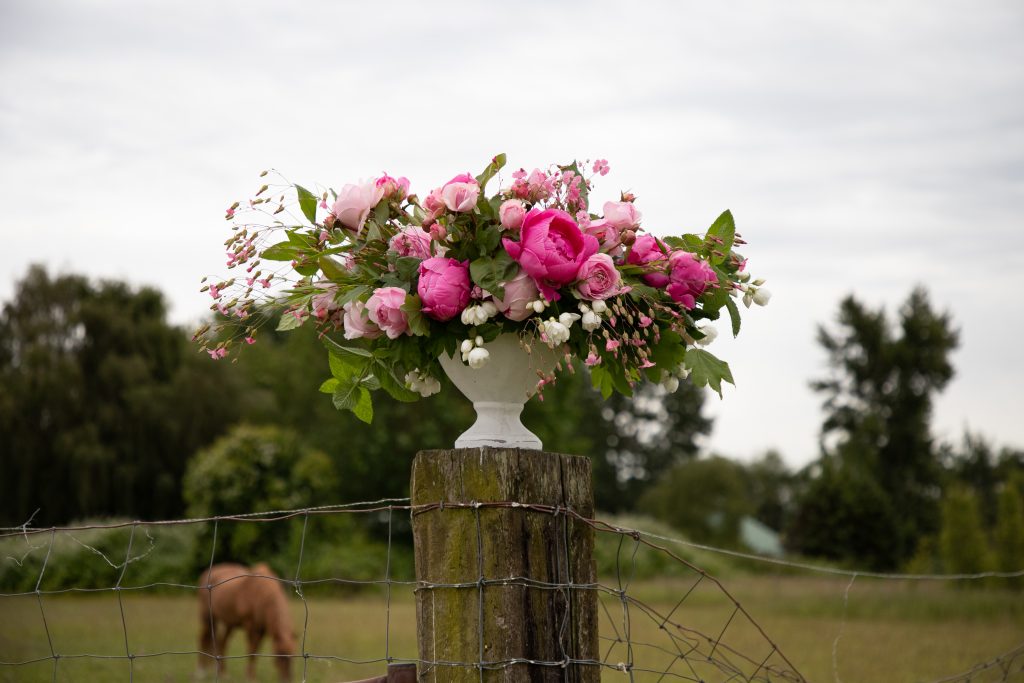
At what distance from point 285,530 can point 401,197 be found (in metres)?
20.1

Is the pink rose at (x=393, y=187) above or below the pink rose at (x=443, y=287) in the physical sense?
above

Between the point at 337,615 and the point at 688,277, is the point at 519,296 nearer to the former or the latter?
the point at 688,277

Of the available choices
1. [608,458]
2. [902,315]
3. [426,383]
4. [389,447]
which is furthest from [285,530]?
[608,458]

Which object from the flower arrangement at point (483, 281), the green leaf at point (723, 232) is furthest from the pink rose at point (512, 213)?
the green leaf at point (723, 232)

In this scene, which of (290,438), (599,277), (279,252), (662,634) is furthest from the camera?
(290,438)

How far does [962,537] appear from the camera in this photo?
2131 centimetres

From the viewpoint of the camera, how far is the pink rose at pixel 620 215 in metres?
2.26

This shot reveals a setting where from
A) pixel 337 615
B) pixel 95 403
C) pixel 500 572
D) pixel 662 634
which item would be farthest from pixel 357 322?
pixel 95 403

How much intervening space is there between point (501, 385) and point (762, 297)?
68 centimetres

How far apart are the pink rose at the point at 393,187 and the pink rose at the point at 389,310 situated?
0.88 ft

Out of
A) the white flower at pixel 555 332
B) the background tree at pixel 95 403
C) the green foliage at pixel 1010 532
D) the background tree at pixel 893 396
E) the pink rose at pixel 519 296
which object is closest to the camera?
the white flower at pixel 555 332

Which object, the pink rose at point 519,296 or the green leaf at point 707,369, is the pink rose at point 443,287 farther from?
the green leaf at point 707,369

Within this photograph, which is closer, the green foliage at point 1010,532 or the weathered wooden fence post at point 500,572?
the weathered wooden fence post at point 500,572

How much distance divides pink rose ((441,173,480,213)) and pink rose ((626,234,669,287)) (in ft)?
1.38
